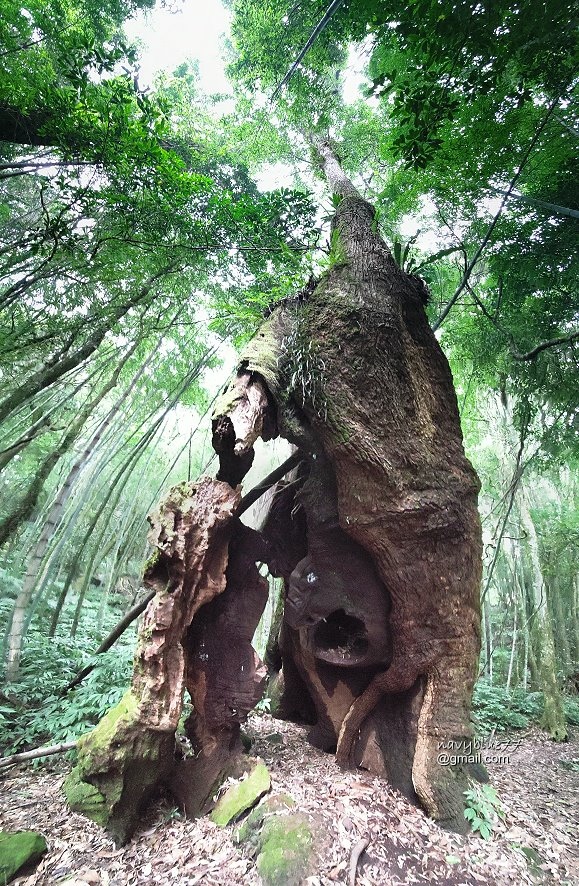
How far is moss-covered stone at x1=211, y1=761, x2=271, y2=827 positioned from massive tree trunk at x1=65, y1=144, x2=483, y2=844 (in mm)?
196

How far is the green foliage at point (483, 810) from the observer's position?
2.90 meters

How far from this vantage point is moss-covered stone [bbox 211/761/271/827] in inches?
111

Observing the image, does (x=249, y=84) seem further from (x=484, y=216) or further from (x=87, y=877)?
(x=87, y=877)

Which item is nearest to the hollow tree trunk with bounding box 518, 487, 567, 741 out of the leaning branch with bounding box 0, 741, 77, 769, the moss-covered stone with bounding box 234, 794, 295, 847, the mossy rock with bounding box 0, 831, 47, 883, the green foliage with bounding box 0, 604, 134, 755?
the moss-covered stone with bounding box 234, 794, 295, 847

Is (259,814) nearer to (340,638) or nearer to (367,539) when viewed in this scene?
(340,638)

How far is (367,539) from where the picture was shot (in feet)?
10.8

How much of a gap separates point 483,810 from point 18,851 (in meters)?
3.17

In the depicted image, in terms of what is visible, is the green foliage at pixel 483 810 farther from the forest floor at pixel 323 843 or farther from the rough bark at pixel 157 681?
the rough bark at pixel 157 681

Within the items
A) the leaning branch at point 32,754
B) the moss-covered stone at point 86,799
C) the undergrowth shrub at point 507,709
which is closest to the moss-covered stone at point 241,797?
the moss-covered stone at point 86,799

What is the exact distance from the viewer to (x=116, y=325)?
557cm

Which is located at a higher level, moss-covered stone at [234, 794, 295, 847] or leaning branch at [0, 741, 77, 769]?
moss-covered stone at [234, 794, 295, 847]

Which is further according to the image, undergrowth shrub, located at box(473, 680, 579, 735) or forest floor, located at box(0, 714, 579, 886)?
undergrowth shrub, located at box(473, 680, 579, 735)

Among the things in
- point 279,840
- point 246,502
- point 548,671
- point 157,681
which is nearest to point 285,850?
point 279,840

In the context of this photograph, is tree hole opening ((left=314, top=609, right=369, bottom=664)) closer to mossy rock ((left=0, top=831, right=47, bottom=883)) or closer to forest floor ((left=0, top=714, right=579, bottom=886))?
forest floor ((left=0, top=714, right=579, bottom=886))
